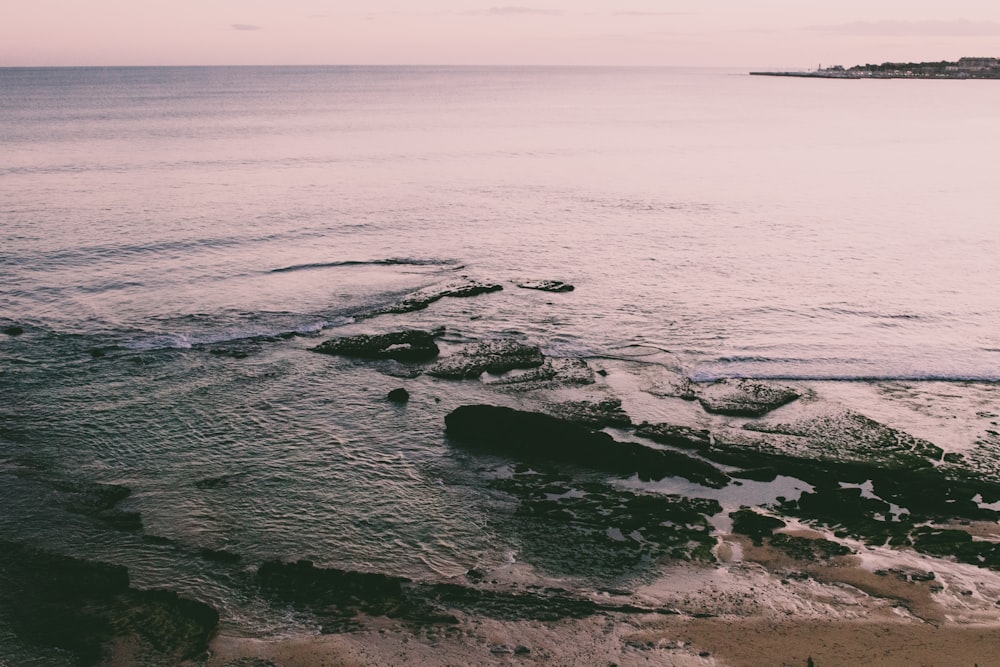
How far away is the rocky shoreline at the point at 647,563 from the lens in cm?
1041

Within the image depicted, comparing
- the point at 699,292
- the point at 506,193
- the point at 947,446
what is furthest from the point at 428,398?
the point at 506,193

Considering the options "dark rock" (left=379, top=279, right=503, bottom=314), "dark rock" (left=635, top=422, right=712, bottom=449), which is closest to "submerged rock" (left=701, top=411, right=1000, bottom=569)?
"dark rock" (left=635, top=422, right=712, bottom=449)

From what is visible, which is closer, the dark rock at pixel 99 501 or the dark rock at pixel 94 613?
the dark rock at pixel 94 613

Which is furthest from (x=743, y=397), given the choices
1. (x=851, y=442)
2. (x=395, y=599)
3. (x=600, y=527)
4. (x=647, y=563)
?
(x=395, y=599)

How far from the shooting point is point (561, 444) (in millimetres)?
15797

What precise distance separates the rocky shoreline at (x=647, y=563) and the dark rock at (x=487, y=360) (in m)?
2.39

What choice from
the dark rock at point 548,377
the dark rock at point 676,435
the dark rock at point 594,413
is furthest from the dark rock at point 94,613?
the dark rock at point 548,377

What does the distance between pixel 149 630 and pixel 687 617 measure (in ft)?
25.7

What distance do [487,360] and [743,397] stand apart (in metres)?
6.93

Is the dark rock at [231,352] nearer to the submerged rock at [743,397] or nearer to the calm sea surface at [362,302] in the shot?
the calm sea surface at [362,302]

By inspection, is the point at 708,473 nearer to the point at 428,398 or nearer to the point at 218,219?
the point at 428,398

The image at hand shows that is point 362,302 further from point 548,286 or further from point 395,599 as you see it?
point 395,599

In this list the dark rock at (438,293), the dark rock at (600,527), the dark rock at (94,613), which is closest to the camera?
the dark rock at (94,613)

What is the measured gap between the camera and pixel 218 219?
41.2 meters
